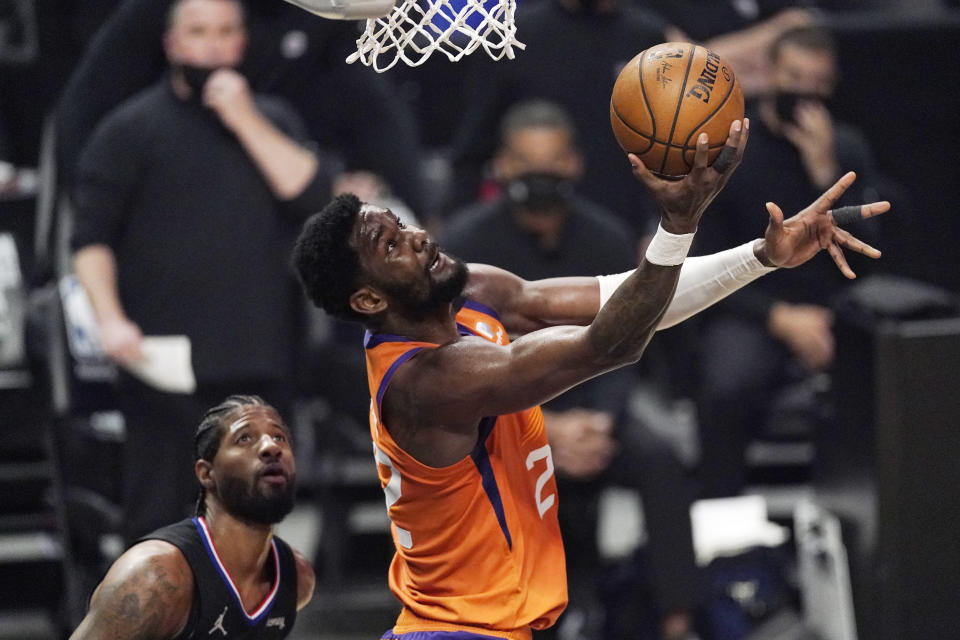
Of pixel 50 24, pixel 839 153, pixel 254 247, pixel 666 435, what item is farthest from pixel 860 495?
pixel 50 24

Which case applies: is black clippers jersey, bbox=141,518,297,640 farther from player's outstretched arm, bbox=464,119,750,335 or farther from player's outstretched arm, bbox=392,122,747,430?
player's outstretched arm, bbox=464,119,750,335

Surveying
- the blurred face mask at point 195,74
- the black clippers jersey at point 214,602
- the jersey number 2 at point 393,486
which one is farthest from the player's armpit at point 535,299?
the blurred face mask at point 195,74

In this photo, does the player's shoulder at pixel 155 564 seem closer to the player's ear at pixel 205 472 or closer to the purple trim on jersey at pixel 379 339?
the player's ear at pixel 205 472

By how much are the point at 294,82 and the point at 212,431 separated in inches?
107

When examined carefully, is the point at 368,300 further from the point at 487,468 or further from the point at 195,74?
the point at 195,74

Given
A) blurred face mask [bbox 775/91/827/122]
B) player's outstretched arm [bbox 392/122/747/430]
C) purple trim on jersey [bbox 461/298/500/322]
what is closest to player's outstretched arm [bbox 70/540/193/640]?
player's outstretched arm [bbox 392/122/747/430]

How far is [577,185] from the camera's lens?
6.29 metres

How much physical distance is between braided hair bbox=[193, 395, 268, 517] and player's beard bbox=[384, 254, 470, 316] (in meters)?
0.65

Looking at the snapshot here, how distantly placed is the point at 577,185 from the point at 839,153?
1.07 meters

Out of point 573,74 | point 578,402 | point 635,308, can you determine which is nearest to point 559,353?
point 635,308

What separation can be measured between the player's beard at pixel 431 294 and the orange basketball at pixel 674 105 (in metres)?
0.49

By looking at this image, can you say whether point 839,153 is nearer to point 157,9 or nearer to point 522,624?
point 157,9

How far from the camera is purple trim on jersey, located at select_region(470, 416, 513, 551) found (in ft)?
12.0

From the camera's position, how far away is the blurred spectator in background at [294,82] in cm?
601
